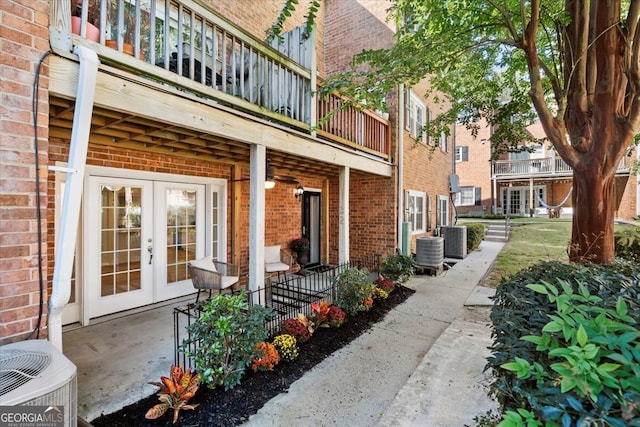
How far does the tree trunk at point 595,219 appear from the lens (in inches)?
151

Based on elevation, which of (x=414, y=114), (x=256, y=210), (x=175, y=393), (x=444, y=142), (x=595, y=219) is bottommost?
(x=175, y=393)

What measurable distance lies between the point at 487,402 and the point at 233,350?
2418mm

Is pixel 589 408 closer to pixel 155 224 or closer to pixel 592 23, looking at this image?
pixel 592 23

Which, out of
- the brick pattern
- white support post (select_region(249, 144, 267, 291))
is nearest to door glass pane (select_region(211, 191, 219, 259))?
white support post (select_region(249, 144, 267, 291))

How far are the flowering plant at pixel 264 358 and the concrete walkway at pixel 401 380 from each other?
0.34 m

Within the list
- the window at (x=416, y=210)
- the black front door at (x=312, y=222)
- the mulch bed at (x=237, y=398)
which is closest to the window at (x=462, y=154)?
the window at (x=416, y=210)

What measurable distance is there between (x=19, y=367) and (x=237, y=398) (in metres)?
1.69

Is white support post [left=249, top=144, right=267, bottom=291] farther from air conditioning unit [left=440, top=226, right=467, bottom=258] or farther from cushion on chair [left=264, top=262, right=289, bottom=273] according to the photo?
air conditioning unit [left=440, top=226, right=467, bottom=258]

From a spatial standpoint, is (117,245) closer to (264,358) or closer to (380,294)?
(264,358)

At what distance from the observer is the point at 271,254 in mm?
6641

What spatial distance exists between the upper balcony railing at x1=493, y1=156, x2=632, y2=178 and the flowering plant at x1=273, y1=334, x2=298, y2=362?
1793 cm

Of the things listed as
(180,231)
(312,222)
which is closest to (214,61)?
(180,231)

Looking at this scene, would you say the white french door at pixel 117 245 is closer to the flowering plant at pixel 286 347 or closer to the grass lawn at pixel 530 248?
the flowering plant at pixel 286 347

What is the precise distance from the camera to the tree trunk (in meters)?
3.85
